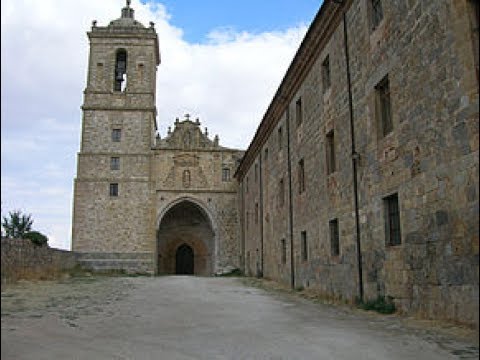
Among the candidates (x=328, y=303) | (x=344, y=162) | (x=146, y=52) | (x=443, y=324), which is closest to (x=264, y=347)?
(x=443, y=324)

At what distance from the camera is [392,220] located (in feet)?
30.0

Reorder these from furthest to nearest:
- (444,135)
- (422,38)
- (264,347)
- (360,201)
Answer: (360,201) < (422,38) < (444,135) < (264,347)

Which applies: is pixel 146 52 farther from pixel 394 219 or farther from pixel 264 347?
pixel 264 347

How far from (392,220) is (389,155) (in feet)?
4.20

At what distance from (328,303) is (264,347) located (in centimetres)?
603

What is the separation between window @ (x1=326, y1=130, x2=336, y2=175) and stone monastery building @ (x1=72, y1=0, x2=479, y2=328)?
6cm

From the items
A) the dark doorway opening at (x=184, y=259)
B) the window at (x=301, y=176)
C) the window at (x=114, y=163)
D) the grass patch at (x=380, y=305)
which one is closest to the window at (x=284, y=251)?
the window at (x=301, y=176)

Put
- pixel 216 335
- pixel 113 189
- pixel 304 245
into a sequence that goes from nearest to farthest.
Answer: pixel 216 335 < pixel 304 245 < pixel 113 189

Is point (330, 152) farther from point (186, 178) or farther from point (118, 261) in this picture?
point (186, 178)

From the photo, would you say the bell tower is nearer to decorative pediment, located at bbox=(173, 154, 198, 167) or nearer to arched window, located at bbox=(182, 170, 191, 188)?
decorative pediment, located at bbox=(173, 154, 198, 167)

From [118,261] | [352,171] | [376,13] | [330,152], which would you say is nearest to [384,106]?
[352,171]

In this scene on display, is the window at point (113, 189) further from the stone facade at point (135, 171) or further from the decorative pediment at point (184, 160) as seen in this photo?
the decorative pediment at point (184, 160)

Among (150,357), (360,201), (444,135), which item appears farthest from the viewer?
(360,201)

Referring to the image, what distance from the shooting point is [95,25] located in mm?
30984
